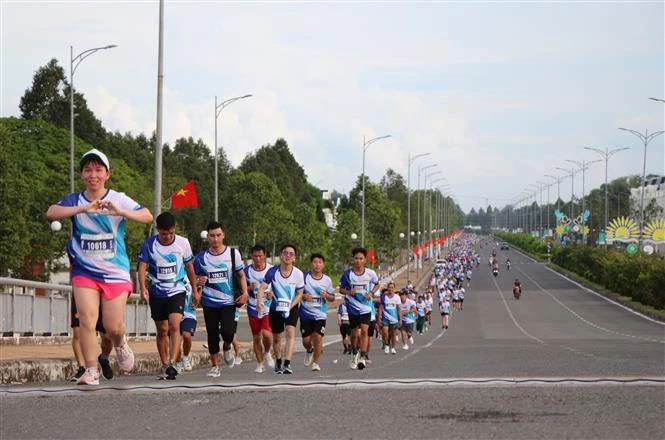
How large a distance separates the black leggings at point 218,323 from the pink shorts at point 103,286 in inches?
176

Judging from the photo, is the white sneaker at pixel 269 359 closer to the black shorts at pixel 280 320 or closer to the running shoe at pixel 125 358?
the black shorts at pixel 280 320

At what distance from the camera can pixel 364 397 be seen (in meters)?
10.9

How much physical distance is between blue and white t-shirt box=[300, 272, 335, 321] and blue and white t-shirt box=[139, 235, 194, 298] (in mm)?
4221

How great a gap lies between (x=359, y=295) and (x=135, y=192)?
61681mm

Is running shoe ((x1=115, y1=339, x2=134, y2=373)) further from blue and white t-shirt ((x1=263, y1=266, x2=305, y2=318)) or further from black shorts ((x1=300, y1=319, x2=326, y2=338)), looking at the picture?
black shorts ((x1=300, y1=319, x2=326, y2=338))

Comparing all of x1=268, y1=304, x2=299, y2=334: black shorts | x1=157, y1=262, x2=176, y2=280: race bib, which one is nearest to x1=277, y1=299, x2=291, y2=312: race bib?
x1=268, y1=304, x2=299, y2=334: black shorts

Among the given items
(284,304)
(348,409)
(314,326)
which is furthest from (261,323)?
(348,409)

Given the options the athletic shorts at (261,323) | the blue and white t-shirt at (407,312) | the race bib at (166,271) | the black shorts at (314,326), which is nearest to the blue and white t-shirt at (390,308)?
the blue and white t-shirt at (407,312)

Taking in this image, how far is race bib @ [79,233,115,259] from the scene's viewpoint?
11.7 m

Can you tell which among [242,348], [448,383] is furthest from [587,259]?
[448,383]

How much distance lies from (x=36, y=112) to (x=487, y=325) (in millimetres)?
56431

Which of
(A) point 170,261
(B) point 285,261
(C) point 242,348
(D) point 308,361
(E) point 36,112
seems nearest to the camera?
(A) point 170,261

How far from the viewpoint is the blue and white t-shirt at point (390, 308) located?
31.3 meters

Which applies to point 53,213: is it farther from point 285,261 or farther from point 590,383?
point 285,261
